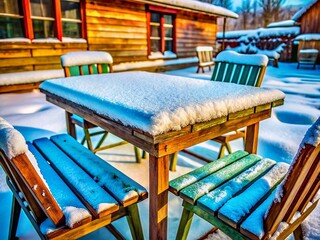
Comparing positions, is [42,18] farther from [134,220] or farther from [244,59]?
[134,220]

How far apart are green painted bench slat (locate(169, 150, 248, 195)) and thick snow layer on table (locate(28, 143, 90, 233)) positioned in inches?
17.2

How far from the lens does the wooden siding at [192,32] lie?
9009 mm

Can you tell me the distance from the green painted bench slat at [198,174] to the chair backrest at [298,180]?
17.1 inches

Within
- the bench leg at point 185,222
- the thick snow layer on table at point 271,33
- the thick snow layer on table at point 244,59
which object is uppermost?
the thick snow layer on table at point 271,33

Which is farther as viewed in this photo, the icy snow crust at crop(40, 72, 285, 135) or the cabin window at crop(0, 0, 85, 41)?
the cabin window at crop(0, 0, 85, 41)

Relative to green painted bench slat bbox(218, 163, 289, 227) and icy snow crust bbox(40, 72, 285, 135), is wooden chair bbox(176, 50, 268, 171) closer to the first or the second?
icy snow crust bbox(40, 72, 285, 135)

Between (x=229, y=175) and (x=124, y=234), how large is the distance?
2.53 ft

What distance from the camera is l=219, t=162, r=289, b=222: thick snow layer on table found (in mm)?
987

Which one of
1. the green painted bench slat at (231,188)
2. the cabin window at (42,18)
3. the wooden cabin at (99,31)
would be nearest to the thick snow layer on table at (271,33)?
the wooden cabin at (99,31)

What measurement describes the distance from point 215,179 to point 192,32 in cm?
915

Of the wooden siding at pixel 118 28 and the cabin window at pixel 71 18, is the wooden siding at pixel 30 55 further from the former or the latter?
the wooden siding at pixel 118 28

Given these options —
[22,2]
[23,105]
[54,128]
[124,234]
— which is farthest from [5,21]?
[124,234]

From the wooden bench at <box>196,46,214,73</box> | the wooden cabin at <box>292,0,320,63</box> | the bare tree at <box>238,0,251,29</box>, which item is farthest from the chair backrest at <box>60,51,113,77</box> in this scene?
the bare tree at <box>238,0,251,29</box>

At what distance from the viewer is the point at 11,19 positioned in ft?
17.0
